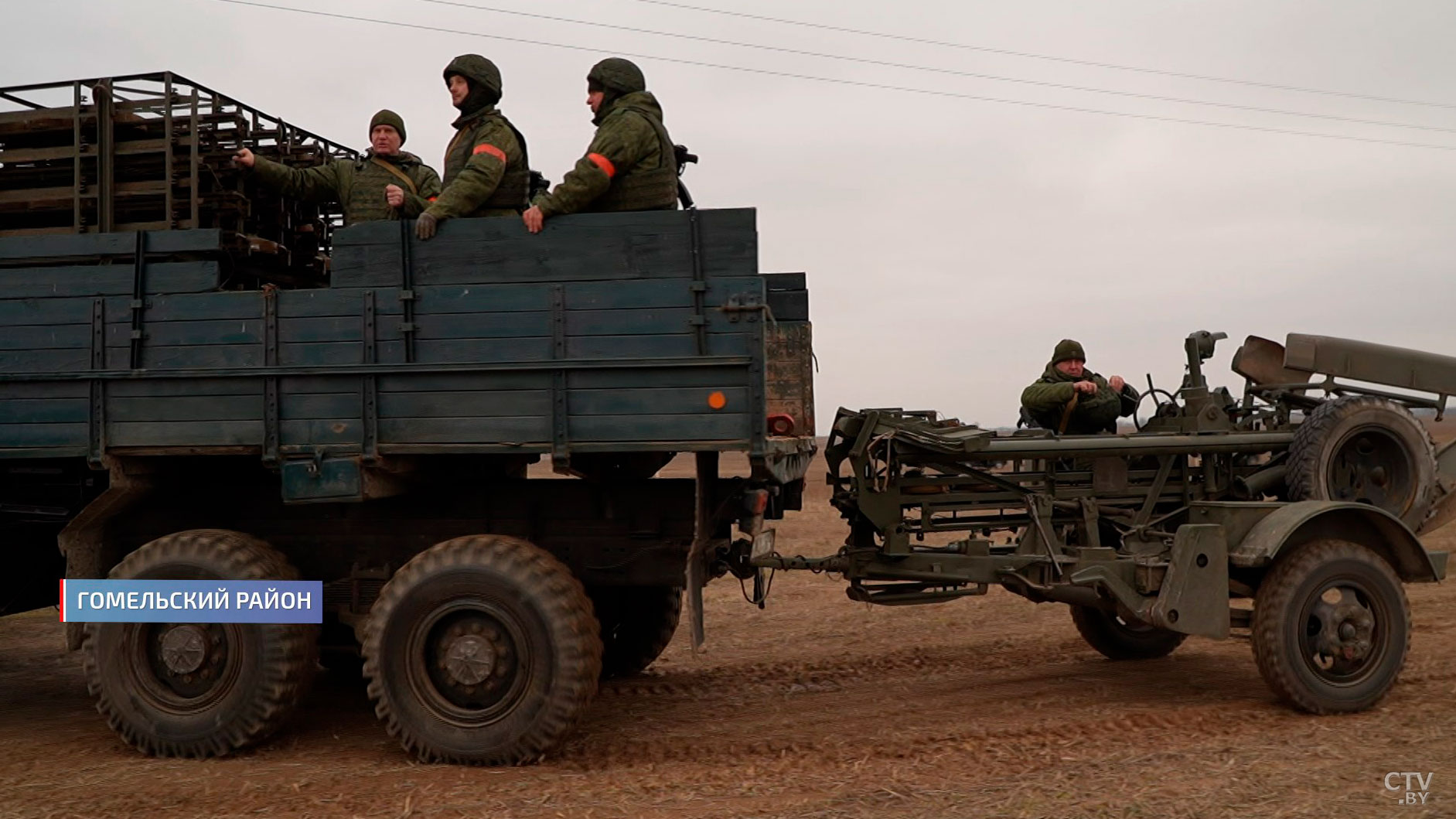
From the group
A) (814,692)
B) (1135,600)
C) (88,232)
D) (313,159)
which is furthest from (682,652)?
(88,232)

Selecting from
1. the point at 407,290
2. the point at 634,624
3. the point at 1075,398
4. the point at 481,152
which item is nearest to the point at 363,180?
the point at 481,152

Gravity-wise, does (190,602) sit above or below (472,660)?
above

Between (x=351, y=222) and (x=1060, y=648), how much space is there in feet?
18.7

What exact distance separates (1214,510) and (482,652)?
167 inches

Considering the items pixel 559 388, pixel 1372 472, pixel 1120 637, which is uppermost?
pixel 559 388

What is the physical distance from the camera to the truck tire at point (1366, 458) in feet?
23.5

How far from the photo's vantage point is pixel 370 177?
22.1 feet

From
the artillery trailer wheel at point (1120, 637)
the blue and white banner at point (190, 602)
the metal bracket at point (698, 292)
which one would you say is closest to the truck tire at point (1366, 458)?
the artillery trailer wheel at point (1120, 637)

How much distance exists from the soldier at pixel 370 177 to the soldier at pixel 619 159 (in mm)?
970

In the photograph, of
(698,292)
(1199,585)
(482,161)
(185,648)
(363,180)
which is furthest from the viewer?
(363,180)

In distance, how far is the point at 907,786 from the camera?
5.43 metres

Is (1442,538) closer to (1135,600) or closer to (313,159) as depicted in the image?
(1135,600)

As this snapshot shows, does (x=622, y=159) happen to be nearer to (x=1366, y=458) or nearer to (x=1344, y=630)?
(x=1344, y=630)

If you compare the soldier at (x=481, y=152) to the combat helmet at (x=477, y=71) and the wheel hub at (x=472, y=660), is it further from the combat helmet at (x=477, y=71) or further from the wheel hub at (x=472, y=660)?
the wheel hub at (x=472, y=660)
